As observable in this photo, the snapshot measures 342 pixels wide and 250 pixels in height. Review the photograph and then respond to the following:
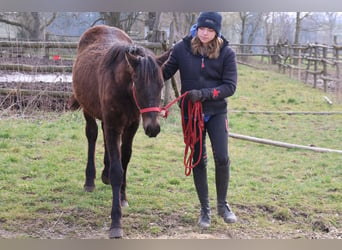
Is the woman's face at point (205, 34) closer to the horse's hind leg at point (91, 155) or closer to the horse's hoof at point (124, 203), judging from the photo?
the horse's hoof at point (124, 203)

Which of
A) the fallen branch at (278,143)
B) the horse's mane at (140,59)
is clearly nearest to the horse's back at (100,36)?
→ the horse's mane at (140,59)

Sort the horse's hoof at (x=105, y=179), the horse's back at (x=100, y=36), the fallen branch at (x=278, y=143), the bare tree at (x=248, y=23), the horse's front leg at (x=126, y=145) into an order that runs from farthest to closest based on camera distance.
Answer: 1. the bare tree at (x=248, y=23)
2. the fallen branch at (x=278, y=143)
3. the horse's back at (x=100, y=36)
4. the horse's hoof at (x=105, y=179)
5. the horse's front leg at (x=126, y=145)

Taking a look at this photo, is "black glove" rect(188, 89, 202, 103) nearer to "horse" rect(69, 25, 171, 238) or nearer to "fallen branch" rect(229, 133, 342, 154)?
"horse" rect(69, 25, 171, 238)

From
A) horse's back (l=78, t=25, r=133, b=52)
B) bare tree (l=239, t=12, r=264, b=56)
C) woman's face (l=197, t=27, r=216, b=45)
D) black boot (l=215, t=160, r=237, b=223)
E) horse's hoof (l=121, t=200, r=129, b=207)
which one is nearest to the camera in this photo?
woman's face (l=197, t=27, r=216, b=45)

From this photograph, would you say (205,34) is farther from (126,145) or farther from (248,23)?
(248,23)

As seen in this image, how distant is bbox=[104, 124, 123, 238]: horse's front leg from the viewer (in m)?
3.44

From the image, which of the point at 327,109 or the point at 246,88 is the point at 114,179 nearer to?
the point at 327,109

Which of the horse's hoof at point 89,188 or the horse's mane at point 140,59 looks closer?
the horse's mane at point 140,59

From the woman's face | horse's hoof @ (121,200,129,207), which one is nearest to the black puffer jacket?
the woman's face

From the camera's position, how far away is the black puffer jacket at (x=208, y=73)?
10.9 ft

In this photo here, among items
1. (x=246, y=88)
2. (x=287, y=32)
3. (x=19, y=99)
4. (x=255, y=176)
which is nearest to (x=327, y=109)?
(x=246, y=88)

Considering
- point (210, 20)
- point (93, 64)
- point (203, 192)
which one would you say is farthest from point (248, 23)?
point (210, 20)

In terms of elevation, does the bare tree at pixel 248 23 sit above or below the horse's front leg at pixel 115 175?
above

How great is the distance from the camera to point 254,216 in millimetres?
3920
